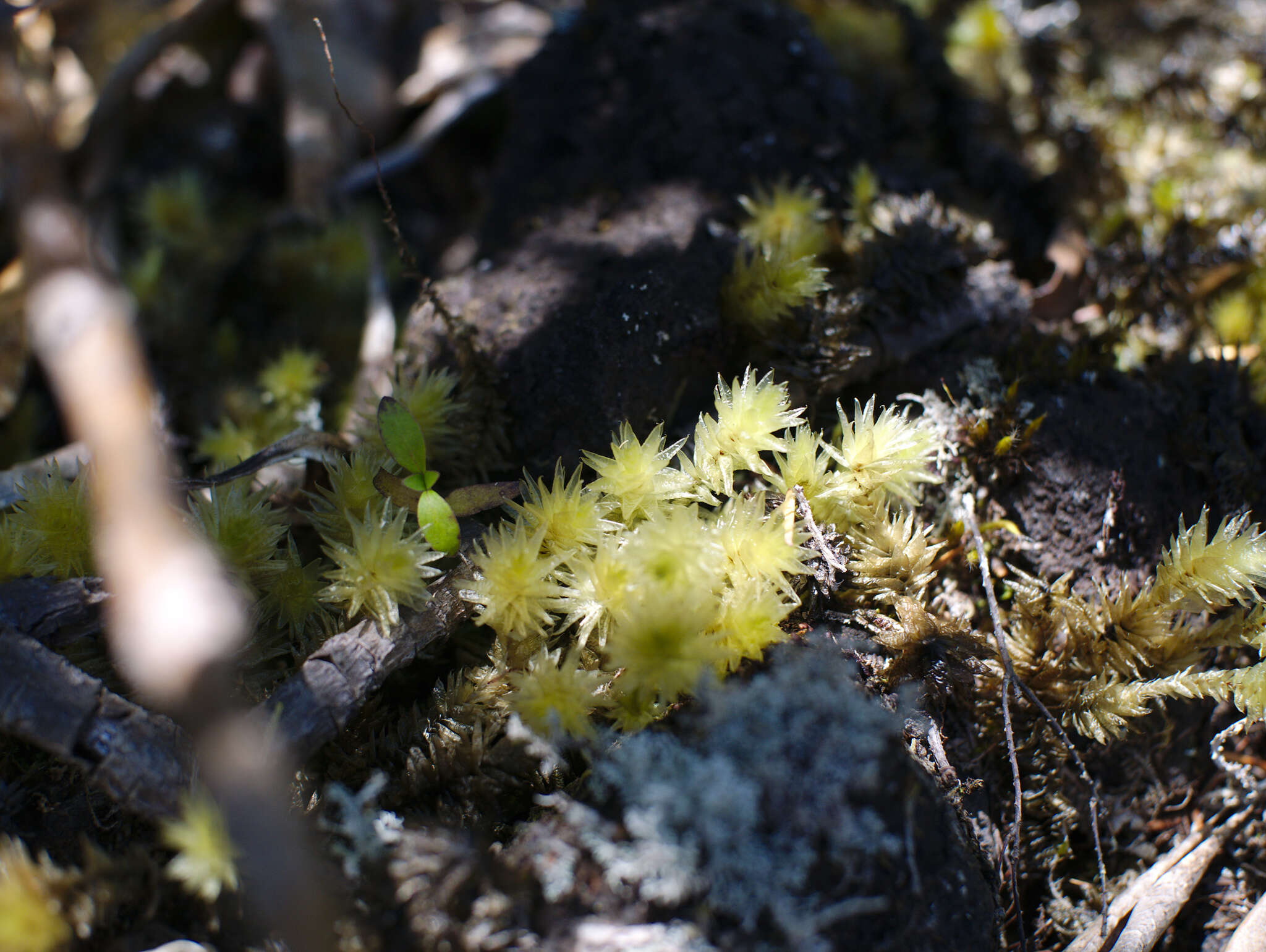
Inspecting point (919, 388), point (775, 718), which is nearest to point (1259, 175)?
point (919, 388)

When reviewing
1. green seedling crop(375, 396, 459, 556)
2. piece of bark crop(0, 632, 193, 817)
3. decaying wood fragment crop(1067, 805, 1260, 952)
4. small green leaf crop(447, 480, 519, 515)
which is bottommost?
decaying wood fragment crop(1067, 805, 1260, 952)

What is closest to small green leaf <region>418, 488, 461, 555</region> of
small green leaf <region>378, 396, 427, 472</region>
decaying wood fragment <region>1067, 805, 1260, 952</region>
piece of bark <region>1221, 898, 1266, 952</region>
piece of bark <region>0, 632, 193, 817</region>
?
small green leaf <region>378, 396, 427, 472</region>

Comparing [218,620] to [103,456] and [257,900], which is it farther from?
[103,456]

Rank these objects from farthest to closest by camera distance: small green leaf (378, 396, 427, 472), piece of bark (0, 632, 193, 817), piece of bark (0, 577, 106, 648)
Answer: small green leaf (378, 396, 427, 472) → piece of bark (0, 577, 106, 648) → piece of bark (0, 632, 193, 817)

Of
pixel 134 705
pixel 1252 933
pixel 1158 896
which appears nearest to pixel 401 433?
pixel 134 705

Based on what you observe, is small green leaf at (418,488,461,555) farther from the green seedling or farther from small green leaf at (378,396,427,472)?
small green leaf at (378,396,427,472)

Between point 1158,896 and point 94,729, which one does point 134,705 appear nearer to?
point 94,729

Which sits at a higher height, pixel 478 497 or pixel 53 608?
pixel 478 497

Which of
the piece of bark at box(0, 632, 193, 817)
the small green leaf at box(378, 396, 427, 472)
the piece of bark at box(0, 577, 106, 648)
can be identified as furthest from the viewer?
the small green leaf at box(378, 396, 427, 472)
